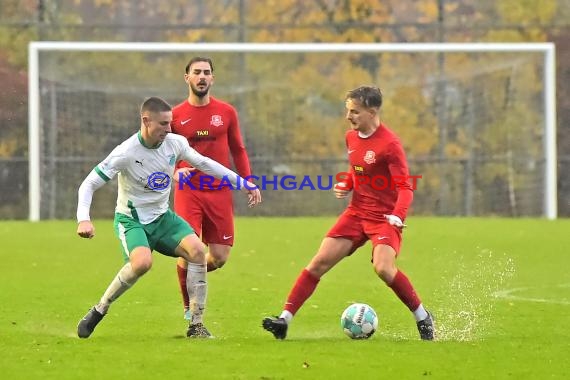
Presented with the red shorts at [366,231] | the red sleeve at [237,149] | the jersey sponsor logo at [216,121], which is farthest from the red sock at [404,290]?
the jersey sponsor logo at [216,121]

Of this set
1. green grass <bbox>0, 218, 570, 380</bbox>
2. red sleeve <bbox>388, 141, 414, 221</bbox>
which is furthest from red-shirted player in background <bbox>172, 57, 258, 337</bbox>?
red sleeve <bbox>388, 141, 414, 221</bbox>

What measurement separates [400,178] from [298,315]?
221 cm

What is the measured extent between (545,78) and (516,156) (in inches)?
58.8

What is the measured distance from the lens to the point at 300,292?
9.41 meters

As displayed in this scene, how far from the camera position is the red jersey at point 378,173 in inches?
361

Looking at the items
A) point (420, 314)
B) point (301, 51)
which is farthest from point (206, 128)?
point (301, 51)

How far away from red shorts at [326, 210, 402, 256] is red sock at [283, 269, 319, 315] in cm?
35

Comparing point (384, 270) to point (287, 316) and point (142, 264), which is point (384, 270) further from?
point (142, 264)

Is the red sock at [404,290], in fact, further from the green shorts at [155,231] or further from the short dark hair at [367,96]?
the green shorts at [155,231]

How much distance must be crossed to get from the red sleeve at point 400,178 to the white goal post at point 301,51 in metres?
14.0

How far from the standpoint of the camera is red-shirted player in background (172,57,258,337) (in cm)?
1047

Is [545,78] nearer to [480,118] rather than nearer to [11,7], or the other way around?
[480,118]

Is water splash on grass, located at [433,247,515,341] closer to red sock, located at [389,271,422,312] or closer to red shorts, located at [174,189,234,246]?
red sock, located at [389,271,422,312]

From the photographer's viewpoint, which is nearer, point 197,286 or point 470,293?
point 197,286
